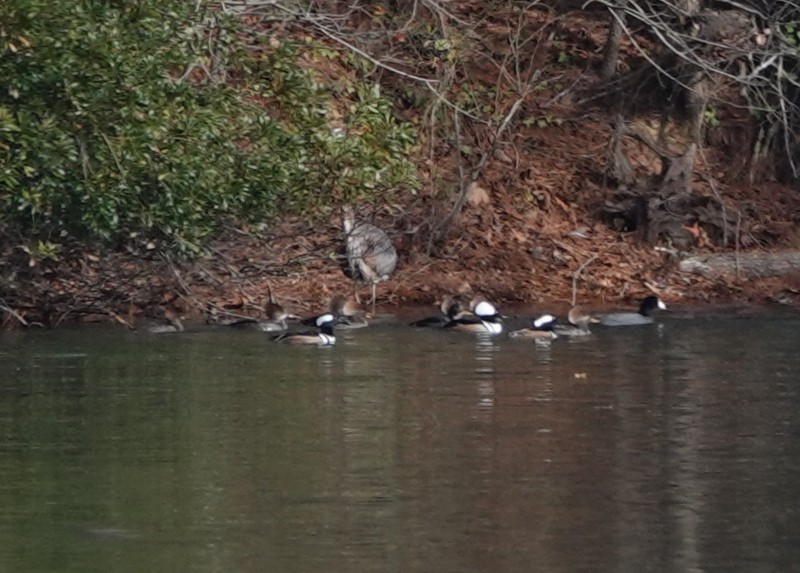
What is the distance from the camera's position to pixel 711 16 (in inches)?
898

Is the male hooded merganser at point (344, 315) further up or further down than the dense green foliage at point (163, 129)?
further down

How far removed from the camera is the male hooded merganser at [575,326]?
56.0 ft

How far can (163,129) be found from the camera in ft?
46.4

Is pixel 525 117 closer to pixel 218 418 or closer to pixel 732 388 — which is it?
pixel 732 388

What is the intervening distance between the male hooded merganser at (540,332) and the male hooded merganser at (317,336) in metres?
1.79

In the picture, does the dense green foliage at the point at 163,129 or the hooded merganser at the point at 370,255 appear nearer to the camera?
the dense green foliage at the point at 163,129

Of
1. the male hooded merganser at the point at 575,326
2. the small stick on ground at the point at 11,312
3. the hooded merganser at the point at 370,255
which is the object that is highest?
the hooded merganser at the point at 370,255

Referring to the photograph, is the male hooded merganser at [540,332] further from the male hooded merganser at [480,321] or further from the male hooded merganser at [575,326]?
the male hooded merganser at [480,321]

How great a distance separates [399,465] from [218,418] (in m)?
2.11

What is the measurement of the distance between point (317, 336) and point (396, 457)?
6210 millimetres

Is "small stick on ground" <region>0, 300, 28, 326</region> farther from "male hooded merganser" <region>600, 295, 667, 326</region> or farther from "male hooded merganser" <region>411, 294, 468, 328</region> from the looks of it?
"male hooded merganser" <region>600, 295, 667, 326</region>

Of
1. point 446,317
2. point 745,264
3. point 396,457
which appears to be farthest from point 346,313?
point 396,457

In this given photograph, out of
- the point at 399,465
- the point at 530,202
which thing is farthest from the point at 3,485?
the point at 530,202

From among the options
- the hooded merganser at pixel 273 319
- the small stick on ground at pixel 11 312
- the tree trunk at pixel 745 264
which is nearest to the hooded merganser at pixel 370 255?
the hooded merganser at pixel 273 319
